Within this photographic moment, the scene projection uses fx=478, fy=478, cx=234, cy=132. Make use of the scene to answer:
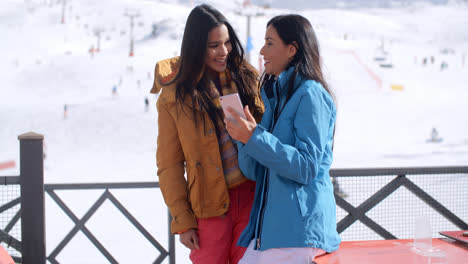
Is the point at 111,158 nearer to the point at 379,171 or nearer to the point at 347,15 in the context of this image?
the point at 379,171

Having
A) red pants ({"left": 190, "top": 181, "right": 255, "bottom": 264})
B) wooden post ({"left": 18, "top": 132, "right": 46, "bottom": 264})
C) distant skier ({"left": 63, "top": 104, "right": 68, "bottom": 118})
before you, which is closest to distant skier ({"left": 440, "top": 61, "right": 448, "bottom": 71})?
distant skier ({"left": 63, "top": 104, "right": 68, "bottom": 118})

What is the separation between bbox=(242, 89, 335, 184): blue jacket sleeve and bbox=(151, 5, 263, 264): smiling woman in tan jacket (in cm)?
33

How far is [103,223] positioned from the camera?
243 inches

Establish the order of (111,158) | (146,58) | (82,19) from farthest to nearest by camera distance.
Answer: (82,19), (146,58), (111,158)

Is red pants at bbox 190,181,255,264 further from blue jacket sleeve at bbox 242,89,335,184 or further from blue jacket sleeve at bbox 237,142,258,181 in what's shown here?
blue jacket sleeve at bbox 242,89,335,184

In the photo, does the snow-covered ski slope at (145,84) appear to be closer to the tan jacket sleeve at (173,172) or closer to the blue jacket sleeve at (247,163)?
the tan jacket sleeve at (173,172)

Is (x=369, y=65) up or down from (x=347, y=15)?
down

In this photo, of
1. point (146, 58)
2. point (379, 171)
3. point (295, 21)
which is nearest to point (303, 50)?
point (295, 21)

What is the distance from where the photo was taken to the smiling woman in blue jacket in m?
1.15

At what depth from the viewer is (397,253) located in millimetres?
1475

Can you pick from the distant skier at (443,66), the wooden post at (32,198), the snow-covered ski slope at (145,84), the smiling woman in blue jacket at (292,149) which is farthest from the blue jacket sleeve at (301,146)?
the distant skier at (443,66)

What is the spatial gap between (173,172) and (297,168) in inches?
20.5

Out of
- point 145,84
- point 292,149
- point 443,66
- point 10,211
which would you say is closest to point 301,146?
point 292,149

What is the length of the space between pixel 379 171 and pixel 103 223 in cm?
455
